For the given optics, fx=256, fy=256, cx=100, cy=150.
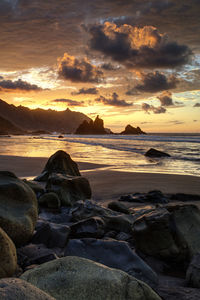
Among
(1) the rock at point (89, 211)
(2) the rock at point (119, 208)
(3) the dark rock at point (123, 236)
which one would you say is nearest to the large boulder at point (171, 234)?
(3) the dark rock at point (123, 236)

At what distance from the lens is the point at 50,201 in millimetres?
5199

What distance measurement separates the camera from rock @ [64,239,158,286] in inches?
97.8

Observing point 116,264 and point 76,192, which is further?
point 76,192

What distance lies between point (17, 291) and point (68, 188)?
182 inches

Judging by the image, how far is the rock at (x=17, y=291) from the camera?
1113 mm

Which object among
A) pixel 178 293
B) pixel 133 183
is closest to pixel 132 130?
pixel 133 183

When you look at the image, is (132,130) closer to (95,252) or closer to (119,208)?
(119,208)

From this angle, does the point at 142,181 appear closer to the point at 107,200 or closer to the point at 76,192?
the point at 107,200

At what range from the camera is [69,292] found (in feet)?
5.58

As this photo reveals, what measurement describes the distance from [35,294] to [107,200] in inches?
204

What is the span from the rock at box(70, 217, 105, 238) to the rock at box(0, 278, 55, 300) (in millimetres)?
2353

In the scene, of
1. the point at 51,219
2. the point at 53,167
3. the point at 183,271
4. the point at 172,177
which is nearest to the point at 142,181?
the point at 172,177

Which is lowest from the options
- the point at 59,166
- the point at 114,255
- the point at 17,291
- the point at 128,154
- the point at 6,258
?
the point at 114,255

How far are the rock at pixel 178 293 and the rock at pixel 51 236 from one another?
4.72 ft
